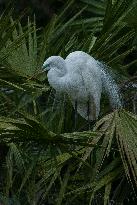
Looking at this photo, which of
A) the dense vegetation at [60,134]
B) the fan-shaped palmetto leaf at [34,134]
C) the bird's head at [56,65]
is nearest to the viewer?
the fan-shaped palmetto leaf at [34,134]

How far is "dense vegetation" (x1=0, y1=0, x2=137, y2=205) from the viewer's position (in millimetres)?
2068

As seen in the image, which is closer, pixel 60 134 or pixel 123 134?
pixel 60 134

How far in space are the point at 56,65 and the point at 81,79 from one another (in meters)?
0.12

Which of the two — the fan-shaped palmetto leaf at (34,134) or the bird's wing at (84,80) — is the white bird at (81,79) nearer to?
the bird's wing at (84,80)

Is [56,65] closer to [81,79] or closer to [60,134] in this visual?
[81,79]

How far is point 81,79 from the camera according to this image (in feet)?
8.15

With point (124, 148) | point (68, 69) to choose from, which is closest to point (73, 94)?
point (68, 69)

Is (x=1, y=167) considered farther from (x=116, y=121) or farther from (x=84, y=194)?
(x=116, y=121)

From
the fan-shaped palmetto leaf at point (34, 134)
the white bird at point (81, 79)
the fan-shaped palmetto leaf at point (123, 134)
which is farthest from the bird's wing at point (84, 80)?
the fan-shaped palmetto leaf at point (34, 134)

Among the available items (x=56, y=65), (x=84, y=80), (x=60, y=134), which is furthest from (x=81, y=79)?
(x=60, y=134)

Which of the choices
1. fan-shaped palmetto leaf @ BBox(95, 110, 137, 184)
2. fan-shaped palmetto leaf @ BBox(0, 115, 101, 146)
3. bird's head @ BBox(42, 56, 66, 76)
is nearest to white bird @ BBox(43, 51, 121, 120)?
bird's head @ BBox(42, 56, 66, 76)

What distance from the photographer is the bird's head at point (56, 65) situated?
2461 millimetres

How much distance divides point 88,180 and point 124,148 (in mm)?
373

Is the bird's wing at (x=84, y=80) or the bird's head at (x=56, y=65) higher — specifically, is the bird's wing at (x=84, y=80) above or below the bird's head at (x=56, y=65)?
below
